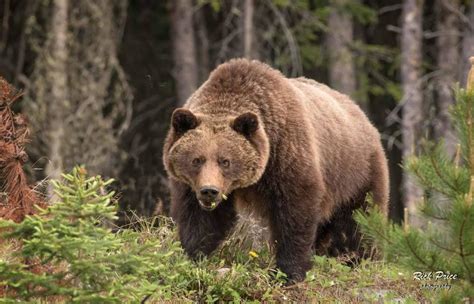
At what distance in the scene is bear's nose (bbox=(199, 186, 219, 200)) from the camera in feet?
22.3

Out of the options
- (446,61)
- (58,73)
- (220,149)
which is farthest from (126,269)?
(446,61)

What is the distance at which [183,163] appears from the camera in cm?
715

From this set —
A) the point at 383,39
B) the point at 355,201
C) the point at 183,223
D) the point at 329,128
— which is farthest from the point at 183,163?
the point at 383,39

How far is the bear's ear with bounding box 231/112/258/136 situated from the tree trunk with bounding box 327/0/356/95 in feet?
36.9

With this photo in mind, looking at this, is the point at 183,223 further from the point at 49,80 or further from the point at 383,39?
the point at 383,39

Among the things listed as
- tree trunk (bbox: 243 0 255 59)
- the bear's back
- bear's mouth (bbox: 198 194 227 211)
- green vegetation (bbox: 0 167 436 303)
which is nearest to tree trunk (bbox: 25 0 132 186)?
tree trunk (bbox: 243 0 255 59)

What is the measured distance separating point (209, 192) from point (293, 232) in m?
0.87

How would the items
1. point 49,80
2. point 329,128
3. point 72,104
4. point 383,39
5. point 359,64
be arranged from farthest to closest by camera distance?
1. point 383,39
2. point 359,64
3. point 72,104
4. point 49,80
5. point 329,128

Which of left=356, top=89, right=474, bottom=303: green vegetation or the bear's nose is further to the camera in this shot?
the bear's nose

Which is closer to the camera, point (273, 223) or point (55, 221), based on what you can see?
point (55, 221)

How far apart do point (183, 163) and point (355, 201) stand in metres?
2.31

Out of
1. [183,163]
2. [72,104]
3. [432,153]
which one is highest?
[432,153]

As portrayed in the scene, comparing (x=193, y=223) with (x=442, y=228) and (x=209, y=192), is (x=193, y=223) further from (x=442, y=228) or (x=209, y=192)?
(x=442, y=228)

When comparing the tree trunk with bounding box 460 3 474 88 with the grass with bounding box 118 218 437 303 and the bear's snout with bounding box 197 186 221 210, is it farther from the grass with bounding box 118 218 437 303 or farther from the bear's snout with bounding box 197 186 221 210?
the bear's snout with bounding box 197 186 221 210
